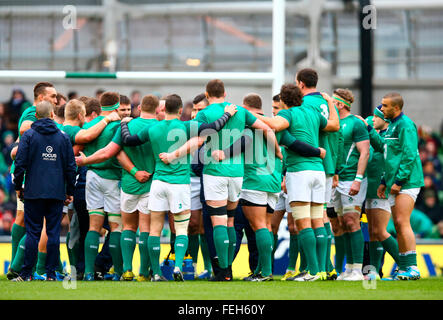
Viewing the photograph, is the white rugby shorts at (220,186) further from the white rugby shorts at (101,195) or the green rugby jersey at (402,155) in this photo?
the green rugby jersey at (402,155)

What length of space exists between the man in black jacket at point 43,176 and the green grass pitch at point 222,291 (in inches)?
17.2

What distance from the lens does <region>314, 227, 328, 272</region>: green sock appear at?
7.53m

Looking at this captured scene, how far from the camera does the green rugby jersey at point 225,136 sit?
743cm

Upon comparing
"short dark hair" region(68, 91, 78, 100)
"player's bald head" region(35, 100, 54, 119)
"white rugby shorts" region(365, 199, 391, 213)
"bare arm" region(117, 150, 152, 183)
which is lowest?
"white rugby shorts" region(365, 199, 391, 213)

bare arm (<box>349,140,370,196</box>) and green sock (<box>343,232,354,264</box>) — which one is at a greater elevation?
bare arm (<box>349,140,370,196</box>)

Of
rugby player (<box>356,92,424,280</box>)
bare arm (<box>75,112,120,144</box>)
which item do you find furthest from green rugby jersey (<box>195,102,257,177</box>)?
→ rugby player (<box>356,92,424,280</box>)

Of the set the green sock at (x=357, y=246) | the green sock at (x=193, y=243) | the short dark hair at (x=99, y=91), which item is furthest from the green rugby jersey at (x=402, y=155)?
the short dark hair at (x=99, y=91)

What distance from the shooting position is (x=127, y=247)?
767cm

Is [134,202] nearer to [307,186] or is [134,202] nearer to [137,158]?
[137,158]

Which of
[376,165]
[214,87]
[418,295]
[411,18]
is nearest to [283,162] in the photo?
[376,165]

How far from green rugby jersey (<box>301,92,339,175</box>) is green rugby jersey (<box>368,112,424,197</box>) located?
0.62 metres

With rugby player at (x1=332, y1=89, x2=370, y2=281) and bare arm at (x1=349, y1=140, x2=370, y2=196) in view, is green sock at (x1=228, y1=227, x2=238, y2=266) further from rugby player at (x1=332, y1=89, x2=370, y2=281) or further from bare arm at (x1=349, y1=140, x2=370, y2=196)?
bare arm at (x1=349, y1=140, x2=370, y2=196)
